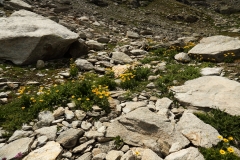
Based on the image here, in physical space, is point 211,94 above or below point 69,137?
above

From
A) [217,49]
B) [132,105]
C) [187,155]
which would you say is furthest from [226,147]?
[217,49]

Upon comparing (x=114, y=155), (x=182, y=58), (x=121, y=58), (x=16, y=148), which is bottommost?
(x=121, y=58)

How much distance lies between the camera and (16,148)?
228 inches

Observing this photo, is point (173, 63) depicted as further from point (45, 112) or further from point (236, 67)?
point (45, 112)

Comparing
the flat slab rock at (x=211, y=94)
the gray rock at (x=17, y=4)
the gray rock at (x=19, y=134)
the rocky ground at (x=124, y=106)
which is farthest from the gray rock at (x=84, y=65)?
the gray rock at (x=17, y=4)

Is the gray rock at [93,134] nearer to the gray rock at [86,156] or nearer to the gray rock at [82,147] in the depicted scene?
the gray rock at [82,147]

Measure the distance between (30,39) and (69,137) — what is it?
6580mm

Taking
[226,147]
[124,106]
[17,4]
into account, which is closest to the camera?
[226,147]

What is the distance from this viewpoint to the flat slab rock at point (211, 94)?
7.13 m

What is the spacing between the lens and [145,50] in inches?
584

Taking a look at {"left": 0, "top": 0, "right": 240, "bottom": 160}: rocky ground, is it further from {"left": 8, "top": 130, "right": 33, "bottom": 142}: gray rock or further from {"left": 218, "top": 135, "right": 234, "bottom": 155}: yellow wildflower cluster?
{"left": 218, "top": 135, "right": 234, "bottom": 155}: yellow wildflower cluster

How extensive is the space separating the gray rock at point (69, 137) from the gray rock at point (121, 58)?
6.49m

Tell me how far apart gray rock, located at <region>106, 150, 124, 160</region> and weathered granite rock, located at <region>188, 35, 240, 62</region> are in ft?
27.7

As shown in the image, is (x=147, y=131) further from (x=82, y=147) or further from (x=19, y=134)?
(x=19, y=134)
